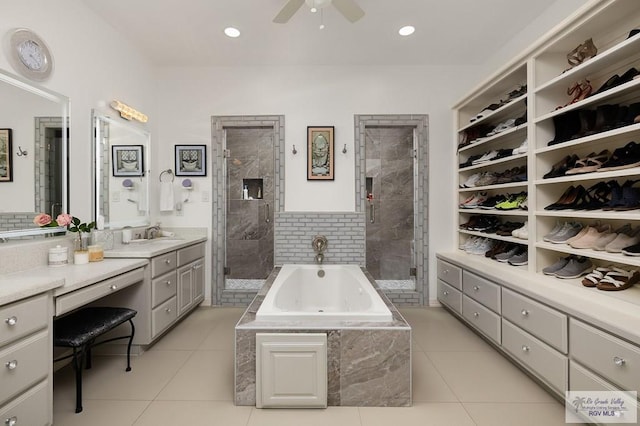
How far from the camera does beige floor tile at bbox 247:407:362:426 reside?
157 cm

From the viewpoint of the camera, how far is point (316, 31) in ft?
8.88

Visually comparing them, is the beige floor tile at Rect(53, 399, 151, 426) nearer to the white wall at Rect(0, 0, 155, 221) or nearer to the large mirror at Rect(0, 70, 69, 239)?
the large mirror at Rect(0, 70, 69, 239)

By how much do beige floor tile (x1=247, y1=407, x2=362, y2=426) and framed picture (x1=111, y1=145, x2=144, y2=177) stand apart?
2430mm

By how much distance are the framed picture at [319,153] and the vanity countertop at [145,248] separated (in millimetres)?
1488

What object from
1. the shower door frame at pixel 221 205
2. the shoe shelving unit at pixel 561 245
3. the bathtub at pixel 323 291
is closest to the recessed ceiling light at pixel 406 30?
the shoe shelving unit at pixel 561 245

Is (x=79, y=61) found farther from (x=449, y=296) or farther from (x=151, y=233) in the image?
(x=449, y=296)

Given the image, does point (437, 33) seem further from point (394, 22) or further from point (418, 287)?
point (418, 287)

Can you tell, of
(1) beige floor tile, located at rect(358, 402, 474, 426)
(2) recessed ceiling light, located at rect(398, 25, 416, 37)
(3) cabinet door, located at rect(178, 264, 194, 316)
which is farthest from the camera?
(3) cabinet door, located at rect(178, 264, 194, 316)

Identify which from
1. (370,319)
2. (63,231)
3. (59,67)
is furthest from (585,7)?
(63,231)

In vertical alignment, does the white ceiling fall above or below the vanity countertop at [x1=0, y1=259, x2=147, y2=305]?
above

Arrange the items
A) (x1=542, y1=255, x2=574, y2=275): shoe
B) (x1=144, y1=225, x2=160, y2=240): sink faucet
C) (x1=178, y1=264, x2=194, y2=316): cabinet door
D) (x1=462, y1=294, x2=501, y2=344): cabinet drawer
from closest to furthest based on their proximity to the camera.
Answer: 1. (x1=542, y1=255, x2=574, y2=275): shoe
2. (x1=462, y1=294, x2=501, y2=344): cabinet drawer
3. (x1=178, y1=264, x2=194, y2=316): cabinet door
4. (x1=144, y1=225, x2=160, y2=240): sink faucet

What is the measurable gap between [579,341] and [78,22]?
398 cm

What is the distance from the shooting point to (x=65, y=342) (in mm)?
1604

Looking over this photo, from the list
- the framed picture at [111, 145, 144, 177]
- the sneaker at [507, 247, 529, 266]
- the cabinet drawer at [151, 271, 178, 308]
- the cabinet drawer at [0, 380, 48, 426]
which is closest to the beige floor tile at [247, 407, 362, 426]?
the cabinet drawer at [0, 380, 48, 426]
